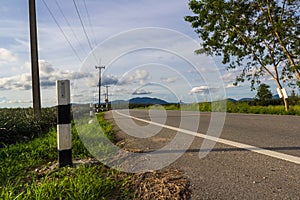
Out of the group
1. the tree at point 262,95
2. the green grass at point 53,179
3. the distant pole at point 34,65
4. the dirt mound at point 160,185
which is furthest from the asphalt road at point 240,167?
the tree at point 262,95

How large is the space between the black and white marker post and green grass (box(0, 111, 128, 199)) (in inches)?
5.9

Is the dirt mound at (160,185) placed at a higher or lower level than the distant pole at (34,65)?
lower

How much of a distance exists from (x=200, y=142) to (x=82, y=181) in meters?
2.46

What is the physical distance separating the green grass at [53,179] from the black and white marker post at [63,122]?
15 centimetres

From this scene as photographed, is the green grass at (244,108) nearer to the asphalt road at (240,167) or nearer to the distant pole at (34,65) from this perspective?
the distant pole at (34,65)

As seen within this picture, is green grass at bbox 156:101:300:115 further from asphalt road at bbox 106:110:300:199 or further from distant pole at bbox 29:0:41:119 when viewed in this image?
asphalt road at bbox 106:110:300:199

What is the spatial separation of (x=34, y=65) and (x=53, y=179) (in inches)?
346

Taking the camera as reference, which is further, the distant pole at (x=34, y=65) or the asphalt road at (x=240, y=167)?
the distant pole at (x=34, y=65)

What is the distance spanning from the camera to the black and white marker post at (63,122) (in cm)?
308

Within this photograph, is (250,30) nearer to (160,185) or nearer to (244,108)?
(244,108)

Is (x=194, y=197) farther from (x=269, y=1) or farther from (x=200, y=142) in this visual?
(x=269, y=1)

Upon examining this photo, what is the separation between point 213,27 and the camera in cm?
1944

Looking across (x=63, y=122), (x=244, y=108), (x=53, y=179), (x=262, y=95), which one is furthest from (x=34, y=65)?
(x=262, y=95)

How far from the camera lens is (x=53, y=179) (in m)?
2.69
